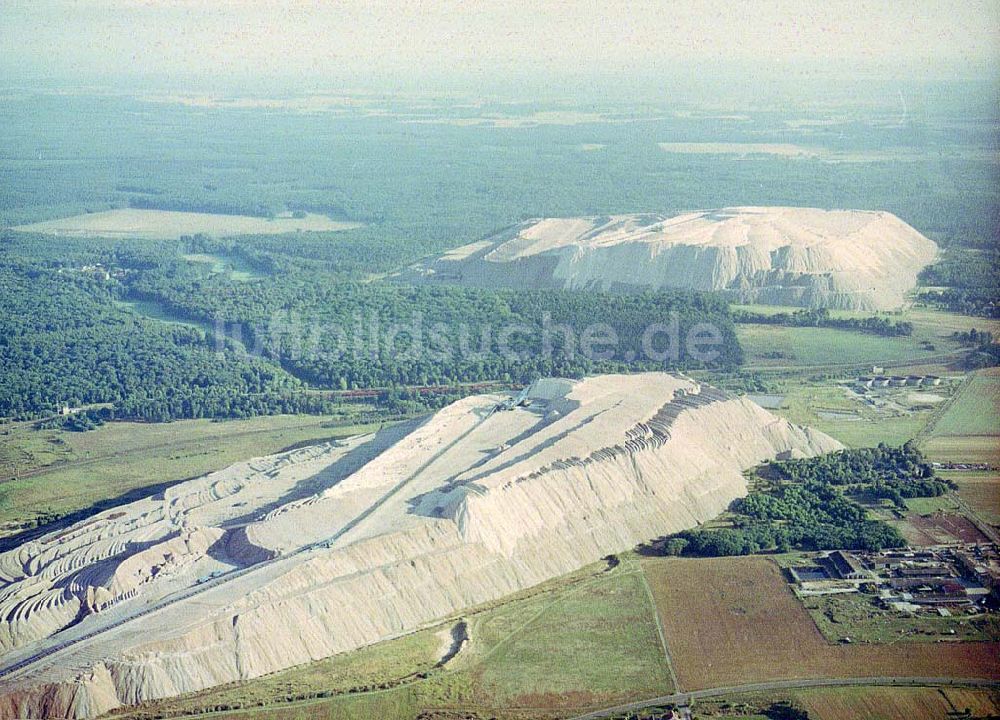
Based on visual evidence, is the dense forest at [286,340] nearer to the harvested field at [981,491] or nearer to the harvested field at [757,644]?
the harvested field at [981,491]

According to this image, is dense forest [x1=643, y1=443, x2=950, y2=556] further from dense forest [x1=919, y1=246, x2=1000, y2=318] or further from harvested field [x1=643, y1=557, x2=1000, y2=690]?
dense forest [x1=919, y1=246, x2=1000, y2=318]

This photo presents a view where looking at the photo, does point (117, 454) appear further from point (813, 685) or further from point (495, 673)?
point (813, 685)

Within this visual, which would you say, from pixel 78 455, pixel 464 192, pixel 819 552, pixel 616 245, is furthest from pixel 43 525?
pixel 464 192

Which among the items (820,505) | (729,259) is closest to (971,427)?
(820,505)

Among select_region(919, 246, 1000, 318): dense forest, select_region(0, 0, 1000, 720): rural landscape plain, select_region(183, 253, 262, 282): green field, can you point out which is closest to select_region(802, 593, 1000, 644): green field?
select_region(0, 0, 1000, 720): rural landscape plain

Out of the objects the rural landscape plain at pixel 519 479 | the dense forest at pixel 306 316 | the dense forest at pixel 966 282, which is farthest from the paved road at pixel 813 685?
the dense forest at pixel 966 282

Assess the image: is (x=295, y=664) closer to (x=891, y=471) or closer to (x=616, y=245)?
(x=891, y=471)
